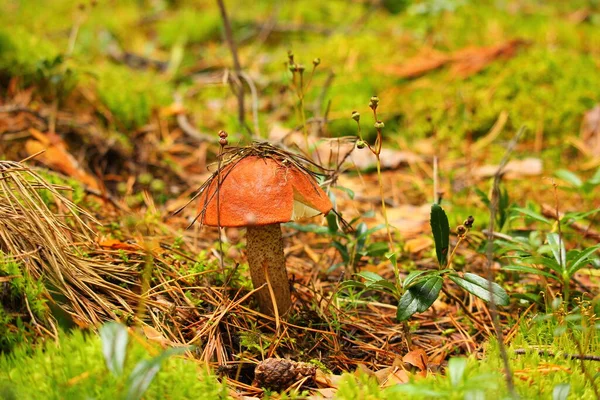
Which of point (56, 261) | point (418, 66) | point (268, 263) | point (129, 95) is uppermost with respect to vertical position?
point (418, 66)

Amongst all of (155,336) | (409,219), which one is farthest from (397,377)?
(409,219)

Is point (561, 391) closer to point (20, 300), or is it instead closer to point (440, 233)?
point (440, 233)

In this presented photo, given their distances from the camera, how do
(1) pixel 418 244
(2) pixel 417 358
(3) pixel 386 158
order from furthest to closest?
(3) pixel 386 158, (1) pixel 418 244, (2) pixel 417 358

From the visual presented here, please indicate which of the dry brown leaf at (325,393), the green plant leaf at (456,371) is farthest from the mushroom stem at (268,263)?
the green plant leaf at (456,371)

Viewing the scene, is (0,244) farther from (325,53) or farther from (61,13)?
(61,13)

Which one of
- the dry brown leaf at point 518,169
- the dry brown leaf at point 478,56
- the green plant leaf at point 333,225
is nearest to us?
the green plant leaf at point 333,225

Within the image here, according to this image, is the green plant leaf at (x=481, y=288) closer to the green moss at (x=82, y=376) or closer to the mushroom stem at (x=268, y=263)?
the mushroom stem at (x=268, y=263)

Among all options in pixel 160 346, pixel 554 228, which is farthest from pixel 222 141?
pixel 554 228
